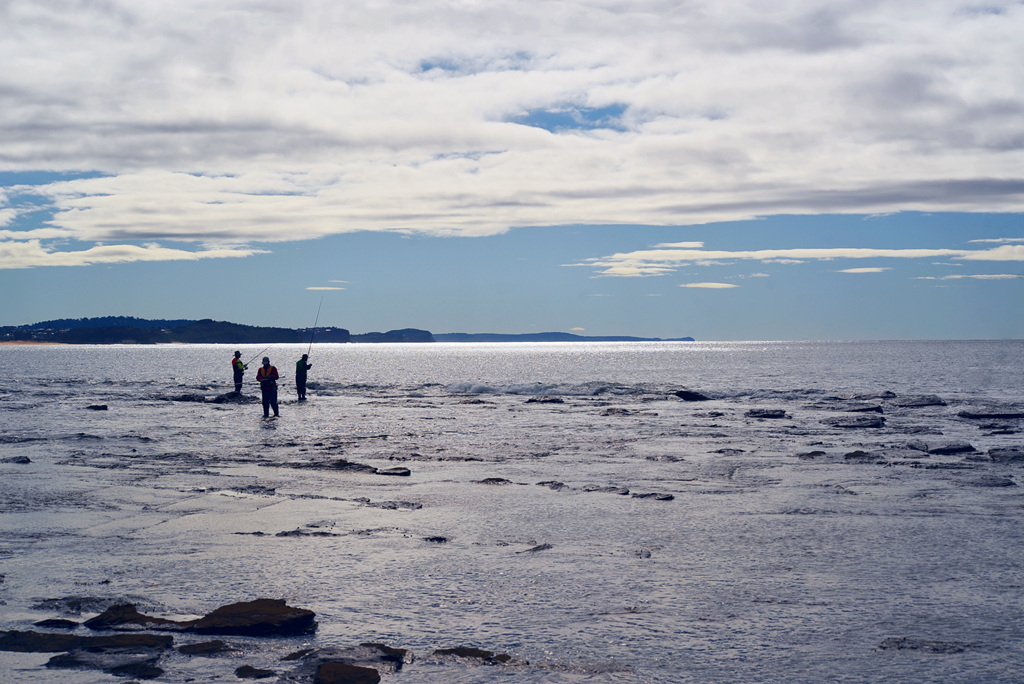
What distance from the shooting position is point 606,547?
32.6 feet

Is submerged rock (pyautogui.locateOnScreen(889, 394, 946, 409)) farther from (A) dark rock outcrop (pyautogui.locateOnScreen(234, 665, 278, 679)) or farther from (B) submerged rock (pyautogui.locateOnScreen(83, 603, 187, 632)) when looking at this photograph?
(A) dark rock outcrop (pyautogui.locateOnScreen(234, 665, 278, 679))

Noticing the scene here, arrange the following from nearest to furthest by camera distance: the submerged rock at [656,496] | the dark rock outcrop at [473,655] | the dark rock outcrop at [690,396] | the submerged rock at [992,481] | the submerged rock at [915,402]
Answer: the dark rock outcrop at [473,655] → the submerged rock at [656,496] → the submerged rock at [992,481] → the submerged rock at [915,402] → the dark rock outcrop at [690,396]

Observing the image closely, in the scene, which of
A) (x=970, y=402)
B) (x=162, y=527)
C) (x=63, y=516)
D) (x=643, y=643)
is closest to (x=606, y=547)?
(x=643, y=643)

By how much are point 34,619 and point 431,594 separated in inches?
134

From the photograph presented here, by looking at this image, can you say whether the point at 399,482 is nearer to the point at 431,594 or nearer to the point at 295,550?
the point at 295,550

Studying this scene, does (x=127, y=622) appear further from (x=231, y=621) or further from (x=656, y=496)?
(x=656, y=496)

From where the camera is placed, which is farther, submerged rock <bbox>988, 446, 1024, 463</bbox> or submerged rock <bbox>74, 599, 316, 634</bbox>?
submerged rock <bbox>988, 446, 1024, 463</bbox>

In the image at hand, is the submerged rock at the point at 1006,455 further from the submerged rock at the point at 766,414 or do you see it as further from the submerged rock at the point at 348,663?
the submerged rock at the point at 348,663

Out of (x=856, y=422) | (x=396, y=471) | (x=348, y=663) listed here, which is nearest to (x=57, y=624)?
(x=348, y=663)

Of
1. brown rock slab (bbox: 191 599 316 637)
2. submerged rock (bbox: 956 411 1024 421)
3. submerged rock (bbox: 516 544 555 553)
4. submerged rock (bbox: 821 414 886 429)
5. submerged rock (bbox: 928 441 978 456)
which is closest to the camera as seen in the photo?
brown rock slab (bbox: 191 599 316 637)

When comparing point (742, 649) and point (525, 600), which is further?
point (525, 600)

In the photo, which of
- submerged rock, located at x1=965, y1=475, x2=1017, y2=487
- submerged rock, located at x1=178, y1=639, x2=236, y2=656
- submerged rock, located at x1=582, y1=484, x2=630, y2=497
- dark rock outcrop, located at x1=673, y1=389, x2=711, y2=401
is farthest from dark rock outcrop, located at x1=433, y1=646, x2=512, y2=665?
dark rock outcrop, located at x1=673, y1=389, x2=711, y2=401

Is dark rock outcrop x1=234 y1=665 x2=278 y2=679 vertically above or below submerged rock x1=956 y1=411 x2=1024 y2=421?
above

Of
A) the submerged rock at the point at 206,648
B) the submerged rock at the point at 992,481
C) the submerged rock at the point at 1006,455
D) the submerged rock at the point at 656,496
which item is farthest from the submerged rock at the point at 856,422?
the submerged rock at the point at 206,648
